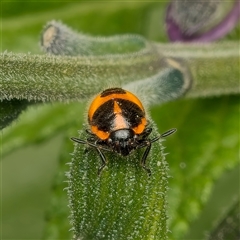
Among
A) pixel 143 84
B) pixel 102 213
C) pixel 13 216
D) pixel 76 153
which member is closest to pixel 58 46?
pixel 143 84

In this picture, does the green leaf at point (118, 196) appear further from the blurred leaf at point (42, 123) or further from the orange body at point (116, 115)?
the blurred leaf at point (42, 123)

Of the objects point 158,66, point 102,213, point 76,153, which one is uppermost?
point 158,66

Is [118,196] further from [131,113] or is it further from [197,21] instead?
[197,21]

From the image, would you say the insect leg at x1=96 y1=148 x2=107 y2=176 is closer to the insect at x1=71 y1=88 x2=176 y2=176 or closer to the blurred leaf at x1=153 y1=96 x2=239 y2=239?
the insect at x1=71 y1=88 x2=176 y2=176

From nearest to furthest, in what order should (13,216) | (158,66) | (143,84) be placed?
(143,84) → (158,66) → (13,216)

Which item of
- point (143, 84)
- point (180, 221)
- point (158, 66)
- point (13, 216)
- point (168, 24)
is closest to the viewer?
point (143, 84)

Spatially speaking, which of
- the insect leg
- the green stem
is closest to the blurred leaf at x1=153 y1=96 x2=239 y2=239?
the green stem

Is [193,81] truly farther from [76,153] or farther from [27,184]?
[27,184]
